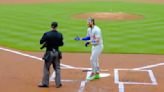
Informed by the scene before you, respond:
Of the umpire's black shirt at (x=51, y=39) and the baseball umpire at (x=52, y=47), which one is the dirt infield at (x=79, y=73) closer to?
the baseball umpire at (x=52, y=47)

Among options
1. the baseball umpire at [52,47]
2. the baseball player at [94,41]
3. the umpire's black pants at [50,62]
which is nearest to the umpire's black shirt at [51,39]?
the baseball umpire at [52,47]

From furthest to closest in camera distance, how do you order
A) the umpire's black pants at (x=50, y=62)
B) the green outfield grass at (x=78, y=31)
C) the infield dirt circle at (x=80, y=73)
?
the green outfield grass at (x=78, y=31), the infield dirt circle at (x=80, y=73), the umpire's black pants at (x=50, y=62)

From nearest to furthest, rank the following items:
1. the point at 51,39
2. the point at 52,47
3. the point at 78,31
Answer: the point at 51,39 < the point at 52,47 < the point at 78,31

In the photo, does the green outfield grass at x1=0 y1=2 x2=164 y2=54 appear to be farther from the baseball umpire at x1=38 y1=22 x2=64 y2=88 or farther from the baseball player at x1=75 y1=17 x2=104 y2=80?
the baseball umpire at x1=38 y1=22 x2=64 y2=88

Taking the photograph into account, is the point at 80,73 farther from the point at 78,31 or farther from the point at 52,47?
the point at 78,31

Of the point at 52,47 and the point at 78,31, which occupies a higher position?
the point at 52,47

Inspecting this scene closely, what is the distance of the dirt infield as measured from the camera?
35.3 feet

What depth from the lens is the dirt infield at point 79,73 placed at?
1075 centimetres

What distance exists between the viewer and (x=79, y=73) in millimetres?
12422

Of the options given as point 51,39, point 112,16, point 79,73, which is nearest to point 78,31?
point 112,16

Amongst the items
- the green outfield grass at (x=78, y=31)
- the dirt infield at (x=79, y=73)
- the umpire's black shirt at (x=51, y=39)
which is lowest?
the dirt infield at (x=79, y=73)

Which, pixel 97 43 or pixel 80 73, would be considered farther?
pixel 80 73

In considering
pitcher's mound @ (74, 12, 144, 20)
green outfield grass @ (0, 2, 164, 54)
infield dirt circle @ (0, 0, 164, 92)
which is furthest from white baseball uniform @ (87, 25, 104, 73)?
pitcher's mound @ (74, 12, 144, 20)

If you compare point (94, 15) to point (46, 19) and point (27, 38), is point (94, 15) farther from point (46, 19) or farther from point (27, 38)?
point (27, 38)
